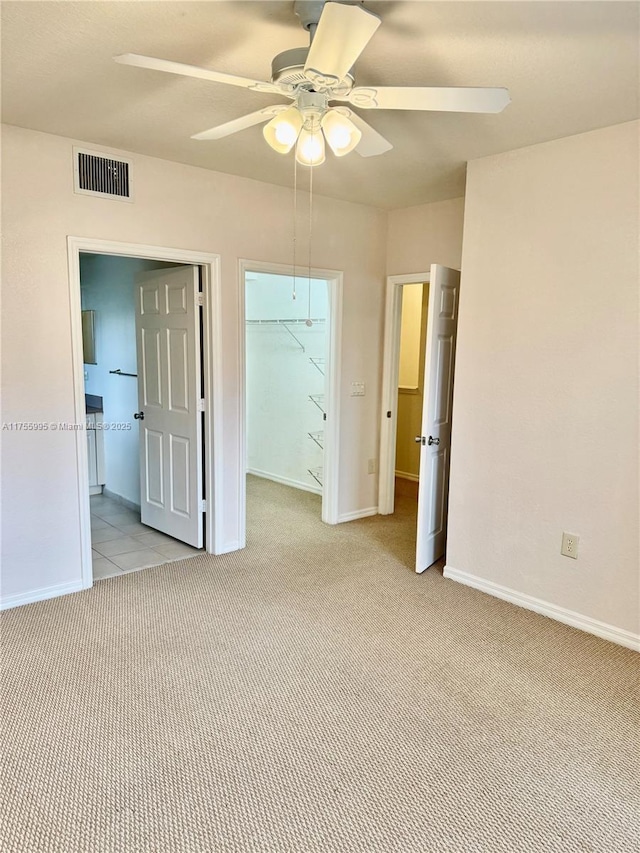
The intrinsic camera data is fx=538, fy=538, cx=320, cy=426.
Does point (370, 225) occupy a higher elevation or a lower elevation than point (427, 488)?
higher

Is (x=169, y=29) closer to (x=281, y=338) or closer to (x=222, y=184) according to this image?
(x=222, y=184)

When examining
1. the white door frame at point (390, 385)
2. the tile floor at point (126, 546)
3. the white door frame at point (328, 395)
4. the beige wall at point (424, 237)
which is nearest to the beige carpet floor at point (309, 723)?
the tile floor at point (126, 546)

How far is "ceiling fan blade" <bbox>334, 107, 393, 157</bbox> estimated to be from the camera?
1.99 meters

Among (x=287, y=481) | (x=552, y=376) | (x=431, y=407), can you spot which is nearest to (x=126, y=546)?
(x=287, y=481)

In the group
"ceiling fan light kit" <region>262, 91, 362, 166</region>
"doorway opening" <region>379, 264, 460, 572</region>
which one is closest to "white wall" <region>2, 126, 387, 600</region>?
"doorway opening" <region>379, 264, 460, 572</region>

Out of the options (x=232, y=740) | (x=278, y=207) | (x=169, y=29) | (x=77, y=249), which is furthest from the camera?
(x=278, y=207)

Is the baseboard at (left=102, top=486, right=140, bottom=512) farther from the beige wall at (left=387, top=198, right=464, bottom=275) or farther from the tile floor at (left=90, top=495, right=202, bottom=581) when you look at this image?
Result: the beige wall at (left=387, top=198, right=464, bottom=275)

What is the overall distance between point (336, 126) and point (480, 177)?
1569mm

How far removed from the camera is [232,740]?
2.09 meters

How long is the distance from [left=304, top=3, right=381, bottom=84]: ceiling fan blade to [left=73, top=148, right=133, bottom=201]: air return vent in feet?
6.32

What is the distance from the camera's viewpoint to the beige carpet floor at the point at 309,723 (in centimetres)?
172

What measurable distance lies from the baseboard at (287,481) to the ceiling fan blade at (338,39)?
428cm

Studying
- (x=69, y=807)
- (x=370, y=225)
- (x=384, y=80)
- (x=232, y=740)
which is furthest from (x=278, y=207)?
(x=69, y=807)

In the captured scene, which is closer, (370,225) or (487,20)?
(487,20)
